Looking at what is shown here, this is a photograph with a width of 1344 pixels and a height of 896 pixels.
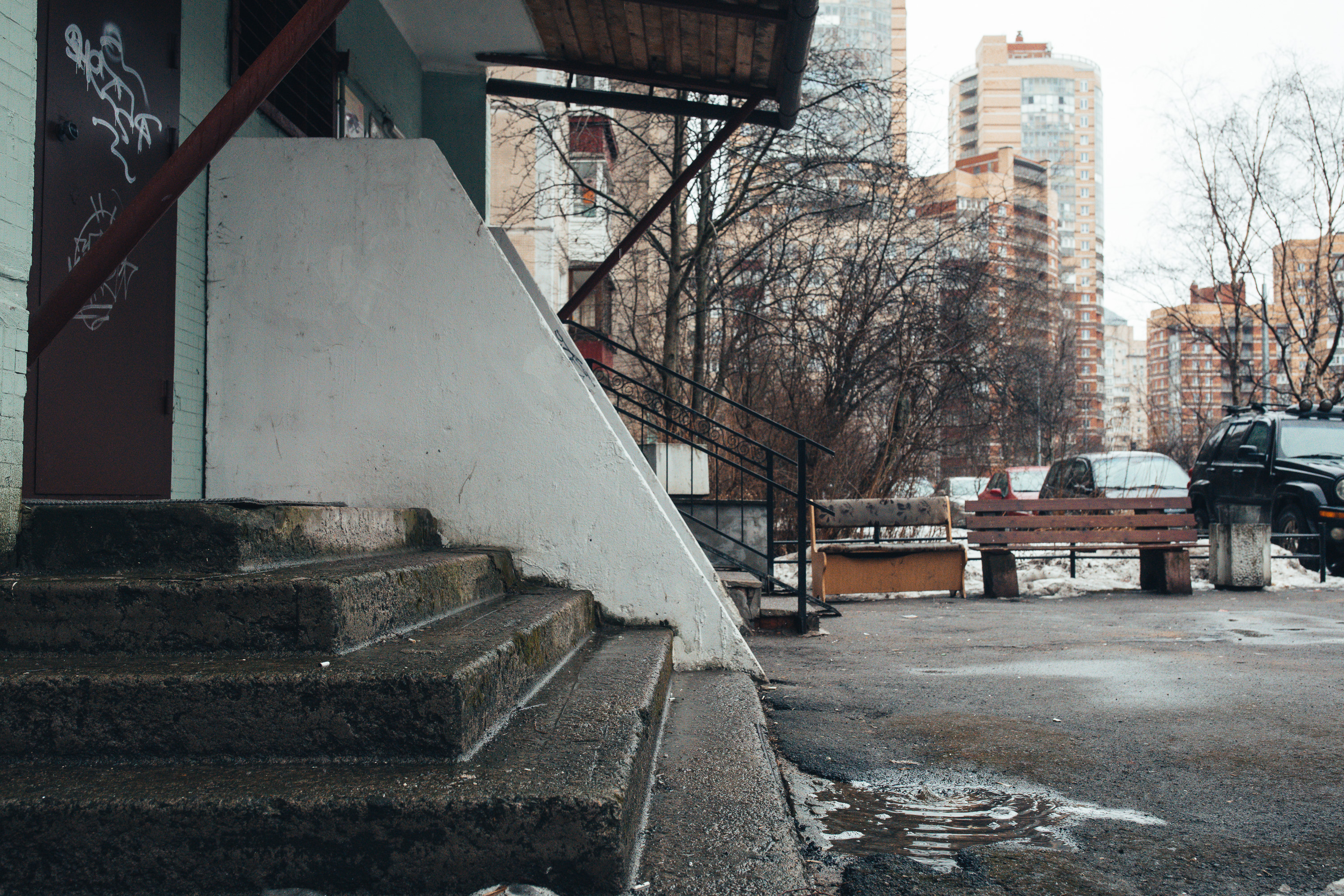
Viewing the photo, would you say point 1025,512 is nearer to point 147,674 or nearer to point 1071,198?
point 147,674

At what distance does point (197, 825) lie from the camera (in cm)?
194

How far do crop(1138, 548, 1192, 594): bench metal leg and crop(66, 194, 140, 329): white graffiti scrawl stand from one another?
973 cm

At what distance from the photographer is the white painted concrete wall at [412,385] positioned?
427 centimetres

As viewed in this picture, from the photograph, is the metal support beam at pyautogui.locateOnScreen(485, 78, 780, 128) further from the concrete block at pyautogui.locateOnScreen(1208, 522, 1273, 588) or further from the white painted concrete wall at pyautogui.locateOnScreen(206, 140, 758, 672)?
the concrete block at pyautogui.locateOnScreen(1208, 522, 1273, 588)

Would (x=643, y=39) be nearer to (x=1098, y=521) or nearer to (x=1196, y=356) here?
(x=1098, y=521)

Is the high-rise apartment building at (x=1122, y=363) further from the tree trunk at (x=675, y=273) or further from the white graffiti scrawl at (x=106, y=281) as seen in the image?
the white graffiti scrawl at (x=106, y=281)

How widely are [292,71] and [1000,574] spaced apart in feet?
26.0

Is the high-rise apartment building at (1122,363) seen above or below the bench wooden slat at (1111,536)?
→ above

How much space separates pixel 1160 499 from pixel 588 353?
10942mm

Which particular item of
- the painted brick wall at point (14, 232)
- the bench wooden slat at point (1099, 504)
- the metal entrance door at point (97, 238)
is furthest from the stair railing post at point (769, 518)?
the painted brick wall at point (14, 232)

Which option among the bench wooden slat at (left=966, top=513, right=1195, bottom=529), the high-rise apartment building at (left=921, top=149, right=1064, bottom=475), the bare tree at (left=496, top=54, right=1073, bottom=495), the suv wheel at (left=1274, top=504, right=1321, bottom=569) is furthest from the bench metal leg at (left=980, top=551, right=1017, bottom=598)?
the high-rise apartment building at (left=921, top=149, right=1064, bottom=475)

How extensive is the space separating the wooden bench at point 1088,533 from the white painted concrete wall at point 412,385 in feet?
20.1

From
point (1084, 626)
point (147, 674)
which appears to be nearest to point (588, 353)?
point (1084, 626)

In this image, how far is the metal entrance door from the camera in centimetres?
354
